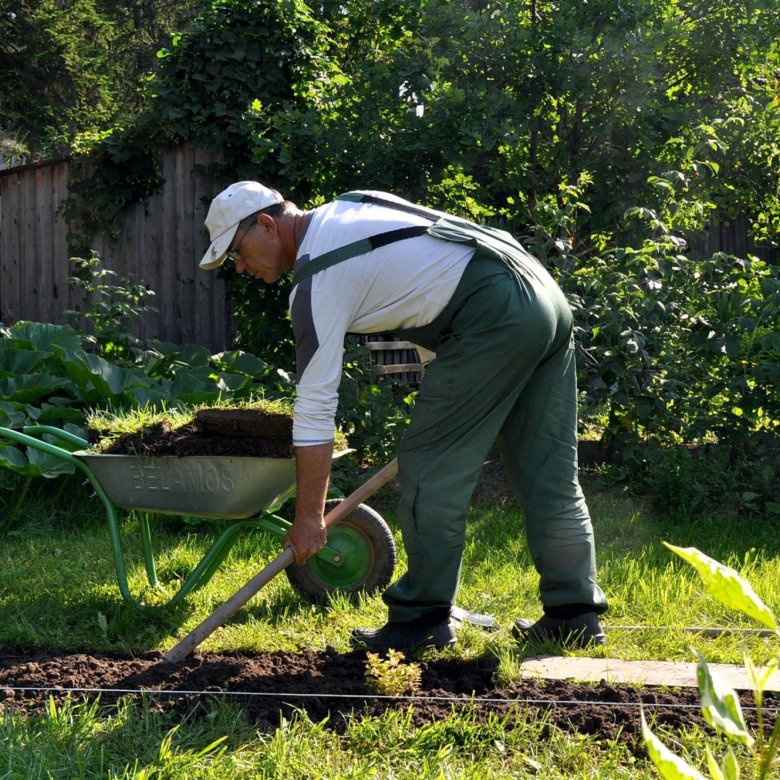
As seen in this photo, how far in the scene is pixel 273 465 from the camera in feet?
12.1

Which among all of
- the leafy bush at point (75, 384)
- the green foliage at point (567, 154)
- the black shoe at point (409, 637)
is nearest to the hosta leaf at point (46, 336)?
the leafy bush at point (75, 384)

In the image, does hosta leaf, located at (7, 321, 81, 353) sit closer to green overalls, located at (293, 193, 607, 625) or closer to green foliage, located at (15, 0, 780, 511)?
green foliage, located at (15, 0, 780, 511)

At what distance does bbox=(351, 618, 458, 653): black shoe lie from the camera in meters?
3.40

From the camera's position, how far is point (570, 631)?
11.4 ft

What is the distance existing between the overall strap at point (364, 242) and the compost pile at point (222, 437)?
33.7 inches

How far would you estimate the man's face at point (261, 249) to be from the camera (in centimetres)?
320

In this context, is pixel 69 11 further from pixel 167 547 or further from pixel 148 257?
pixel 167 547

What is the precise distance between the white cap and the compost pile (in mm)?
772

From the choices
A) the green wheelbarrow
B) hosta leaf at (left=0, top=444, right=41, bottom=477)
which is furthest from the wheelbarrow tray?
hosta leaf at (left=0, top=444, right=41, bottom=477)

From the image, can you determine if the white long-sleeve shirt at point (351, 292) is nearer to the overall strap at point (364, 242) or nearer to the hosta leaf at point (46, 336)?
the overall strap at point (364, 242)

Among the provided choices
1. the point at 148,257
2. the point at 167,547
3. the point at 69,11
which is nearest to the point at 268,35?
the point at 148,257

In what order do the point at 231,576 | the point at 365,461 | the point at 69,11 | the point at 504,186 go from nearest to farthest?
the point at 231,576, the point at 365,461, the point at 504,186, the point at 69,11

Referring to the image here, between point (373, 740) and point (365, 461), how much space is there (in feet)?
11.4

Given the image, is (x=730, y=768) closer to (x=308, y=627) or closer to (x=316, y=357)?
(x=316, y=357)
